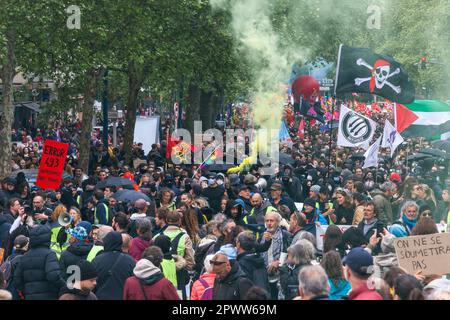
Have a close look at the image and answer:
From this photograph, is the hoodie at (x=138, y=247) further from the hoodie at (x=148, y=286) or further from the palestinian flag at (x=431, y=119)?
the palestinian flag at (x=431, y=119)

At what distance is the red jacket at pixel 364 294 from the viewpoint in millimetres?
7220

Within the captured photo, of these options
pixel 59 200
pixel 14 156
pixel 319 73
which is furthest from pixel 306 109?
pixel 319 73

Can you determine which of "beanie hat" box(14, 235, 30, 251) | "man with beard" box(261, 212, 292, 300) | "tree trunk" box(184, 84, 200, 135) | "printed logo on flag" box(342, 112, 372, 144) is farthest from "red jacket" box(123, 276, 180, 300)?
"tree trunk" box(184, 84, 200, 135)

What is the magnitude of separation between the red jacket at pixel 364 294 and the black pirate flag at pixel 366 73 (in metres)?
10.1

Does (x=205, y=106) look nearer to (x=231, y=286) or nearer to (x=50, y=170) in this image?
(x=50, y=170)

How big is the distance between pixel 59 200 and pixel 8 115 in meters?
9.09

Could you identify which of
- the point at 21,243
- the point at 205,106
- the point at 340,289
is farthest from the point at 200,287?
the point at 205,106

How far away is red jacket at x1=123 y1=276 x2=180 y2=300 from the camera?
808 centimetres

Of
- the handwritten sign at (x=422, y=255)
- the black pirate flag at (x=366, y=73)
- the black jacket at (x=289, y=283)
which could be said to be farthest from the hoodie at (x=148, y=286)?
the black pirate flag at (x=366, y=73)

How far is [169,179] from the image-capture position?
62.2 ft

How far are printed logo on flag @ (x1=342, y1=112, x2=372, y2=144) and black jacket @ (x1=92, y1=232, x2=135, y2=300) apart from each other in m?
11.8

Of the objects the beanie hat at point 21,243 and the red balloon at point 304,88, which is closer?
the beanie hat at point 21,243

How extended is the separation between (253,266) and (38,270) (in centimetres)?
198

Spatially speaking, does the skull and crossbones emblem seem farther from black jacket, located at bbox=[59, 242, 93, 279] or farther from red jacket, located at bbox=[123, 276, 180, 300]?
red jacket, located at bbox=[123, 276, 180, 300]
